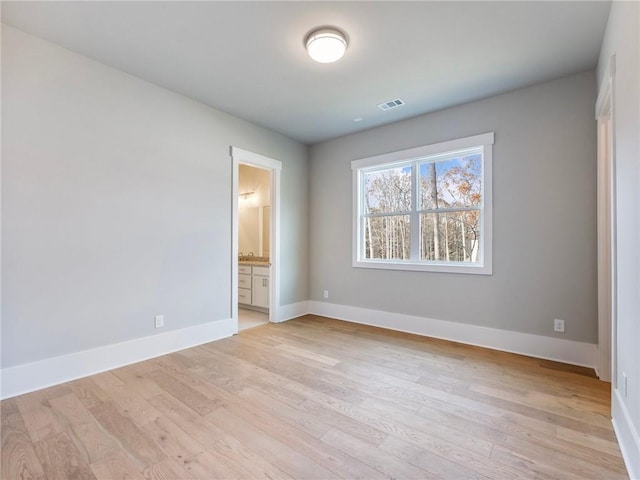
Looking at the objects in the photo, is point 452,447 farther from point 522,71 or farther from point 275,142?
point 275,142

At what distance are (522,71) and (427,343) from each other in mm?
2984

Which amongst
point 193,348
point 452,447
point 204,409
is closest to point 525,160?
point 452,447

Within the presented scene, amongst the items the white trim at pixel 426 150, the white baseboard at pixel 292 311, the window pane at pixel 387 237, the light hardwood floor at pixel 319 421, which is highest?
the white trim at pixel 426 150

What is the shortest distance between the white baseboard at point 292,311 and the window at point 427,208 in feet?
3.92

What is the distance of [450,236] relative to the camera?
3701mm

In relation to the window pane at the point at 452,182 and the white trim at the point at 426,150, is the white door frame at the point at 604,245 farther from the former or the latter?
the window pane at the point at 452,182

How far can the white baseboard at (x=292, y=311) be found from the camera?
14.8ft

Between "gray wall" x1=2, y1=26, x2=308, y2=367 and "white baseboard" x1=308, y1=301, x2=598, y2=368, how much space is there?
1986mm

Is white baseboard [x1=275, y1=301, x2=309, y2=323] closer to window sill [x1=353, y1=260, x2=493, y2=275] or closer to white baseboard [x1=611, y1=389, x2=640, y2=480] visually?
window sill [x1=353, y1=260, x2=493, y2=275]

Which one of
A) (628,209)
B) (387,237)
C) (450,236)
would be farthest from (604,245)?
(387,237)

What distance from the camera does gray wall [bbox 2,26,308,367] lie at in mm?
2311

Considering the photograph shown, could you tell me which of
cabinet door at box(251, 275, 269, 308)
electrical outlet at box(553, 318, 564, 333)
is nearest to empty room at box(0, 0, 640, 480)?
electrical outlet at box(553, 318, 564, 333)

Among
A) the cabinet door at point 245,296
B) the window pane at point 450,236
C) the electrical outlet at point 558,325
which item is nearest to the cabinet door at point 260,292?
the cabinet door at point 245,296

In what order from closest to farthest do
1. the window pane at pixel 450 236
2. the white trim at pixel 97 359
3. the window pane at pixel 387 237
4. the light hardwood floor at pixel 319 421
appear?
the light hardwood floor at pixel 319 421, the white trim at pixel 97 359, the window pane at pixel 450 236, the window pane at pixel 387 237
